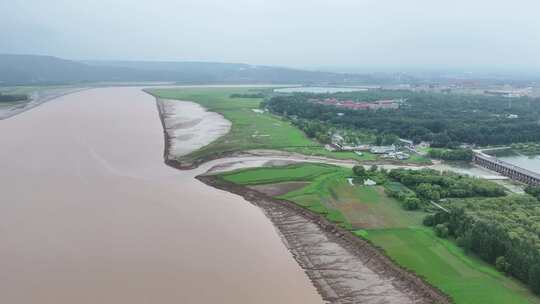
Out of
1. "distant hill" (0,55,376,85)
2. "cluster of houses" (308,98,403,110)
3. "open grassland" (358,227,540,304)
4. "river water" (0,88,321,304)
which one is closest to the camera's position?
"open grassland" (358,227,540,304)

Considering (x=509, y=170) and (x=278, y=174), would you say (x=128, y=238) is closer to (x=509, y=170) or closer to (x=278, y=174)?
(x=278, y=174)

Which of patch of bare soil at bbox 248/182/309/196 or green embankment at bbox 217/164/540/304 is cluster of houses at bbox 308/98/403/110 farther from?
patch of bare soil at bbox 248/182/309/196

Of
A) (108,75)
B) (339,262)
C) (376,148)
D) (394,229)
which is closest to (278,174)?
(394,229)

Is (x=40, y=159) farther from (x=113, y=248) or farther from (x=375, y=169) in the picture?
(x=375, y=169)

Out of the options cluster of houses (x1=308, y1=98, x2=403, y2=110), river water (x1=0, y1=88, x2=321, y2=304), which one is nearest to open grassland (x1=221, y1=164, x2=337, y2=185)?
river water (x1=0, y1=88, x2=321, y2=304)

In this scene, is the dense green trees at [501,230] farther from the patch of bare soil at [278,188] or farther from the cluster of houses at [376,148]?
the cluster of houses at [376,148]

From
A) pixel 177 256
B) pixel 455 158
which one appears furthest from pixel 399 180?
pixel 177 256

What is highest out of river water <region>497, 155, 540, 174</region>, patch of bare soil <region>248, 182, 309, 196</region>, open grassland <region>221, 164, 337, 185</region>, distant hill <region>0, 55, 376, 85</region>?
distant hill <region>0, 55, 376, 85</region>
